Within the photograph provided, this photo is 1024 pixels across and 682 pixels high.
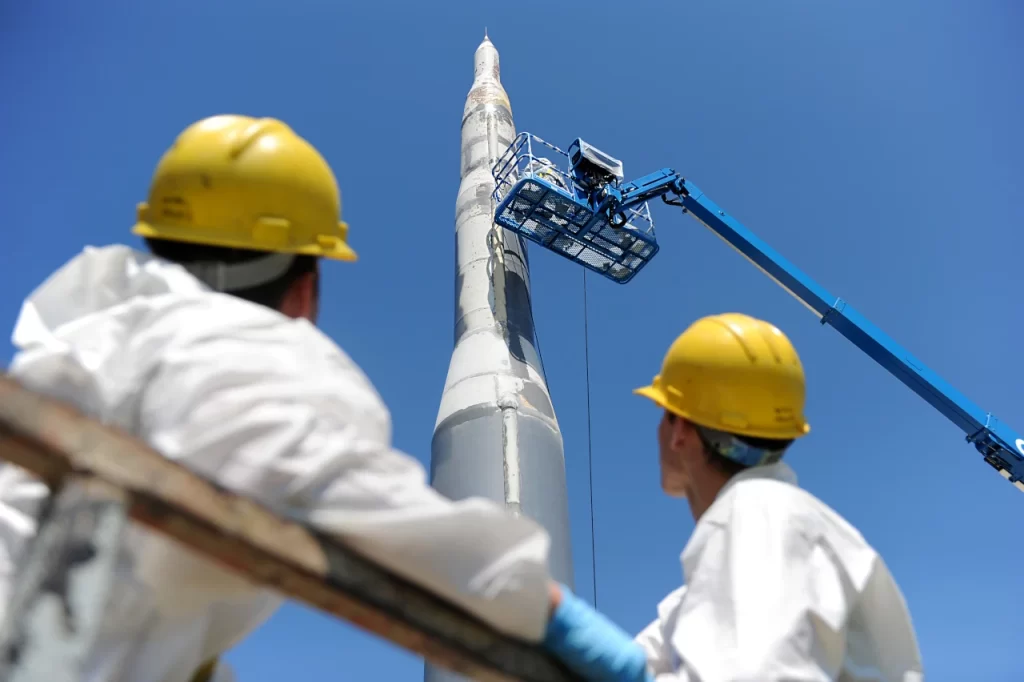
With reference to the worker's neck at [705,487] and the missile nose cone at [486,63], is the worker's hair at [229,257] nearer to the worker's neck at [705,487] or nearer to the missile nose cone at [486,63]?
the worker's neck at [705,487]

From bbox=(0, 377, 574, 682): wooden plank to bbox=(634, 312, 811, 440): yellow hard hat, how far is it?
150 cm

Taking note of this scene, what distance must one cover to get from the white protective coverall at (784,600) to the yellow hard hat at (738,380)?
38 centimetres

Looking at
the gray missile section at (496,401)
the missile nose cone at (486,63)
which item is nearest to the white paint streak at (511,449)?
the gray missile section at (496,401)

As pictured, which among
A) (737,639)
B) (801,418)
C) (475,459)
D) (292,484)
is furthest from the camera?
(475,459)

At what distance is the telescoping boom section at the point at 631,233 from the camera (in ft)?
40.2

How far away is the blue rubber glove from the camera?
1.84m

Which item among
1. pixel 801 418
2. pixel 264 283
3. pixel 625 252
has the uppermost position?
pixel 625 252

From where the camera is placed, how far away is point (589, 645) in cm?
187

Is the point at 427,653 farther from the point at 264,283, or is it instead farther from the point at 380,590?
the point at 264,283

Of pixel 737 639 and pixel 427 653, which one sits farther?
pixel 737 639

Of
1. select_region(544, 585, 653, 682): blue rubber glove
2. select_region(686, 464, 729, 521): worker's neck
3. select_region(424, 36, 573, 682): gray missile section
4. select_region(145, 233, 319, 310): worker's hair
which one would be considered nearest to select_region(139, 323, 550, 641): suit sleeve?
select_region(544, 585, 653, 682): blue rubber glove

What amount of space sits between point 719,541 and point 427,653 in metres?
1.12

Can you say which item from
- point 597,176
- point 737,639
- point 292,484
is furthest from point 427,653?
point 597,176

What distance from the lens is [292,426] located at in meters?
1.59
